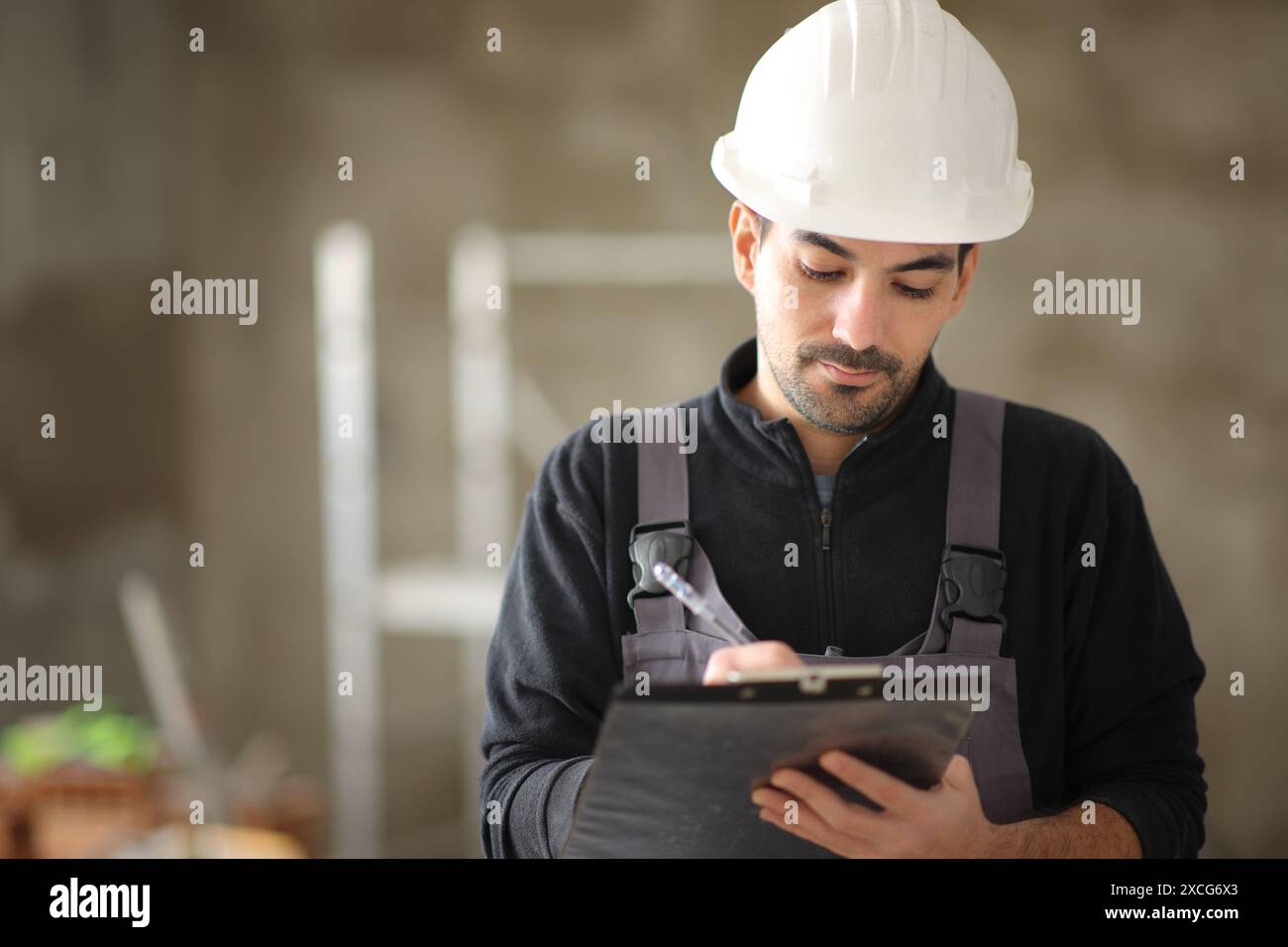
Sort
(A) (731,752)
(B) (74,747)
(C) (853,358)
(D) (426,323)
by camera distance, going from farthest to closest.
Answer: (D) (426,323) < (B) (74,747) < (C) (853,358) < (A) (731,752)

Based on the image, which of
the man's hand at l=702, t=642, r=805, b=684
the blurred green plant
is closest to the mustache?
the man's hand at l=702, t=642, r=805, b=684

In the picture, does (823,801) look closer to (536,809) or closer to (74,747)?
(536,809)

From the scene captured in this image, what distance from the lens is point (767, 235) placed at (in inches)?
60.8

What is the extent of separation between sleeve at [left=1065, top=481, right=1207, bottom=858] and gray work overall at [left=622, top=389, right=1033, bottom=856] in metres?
0.09

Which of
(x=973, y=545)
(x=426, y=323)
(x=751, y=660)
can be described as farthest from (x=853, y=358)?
(x=426, y=323)

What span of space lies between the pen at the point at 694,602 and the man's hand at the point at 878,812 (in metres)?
0.20

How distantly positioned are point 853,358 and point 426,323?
2.88 metres

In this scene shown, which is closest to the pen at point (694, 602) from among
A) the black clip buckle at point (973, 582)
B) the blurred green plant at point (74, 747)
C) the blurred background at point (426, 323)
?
the black clip buckle at point (973, 582)

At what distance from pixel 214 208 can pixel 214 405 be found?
0.62 meters

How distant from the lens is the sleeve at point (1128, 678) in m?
1.50

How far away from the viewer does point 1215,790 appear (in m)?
4.07

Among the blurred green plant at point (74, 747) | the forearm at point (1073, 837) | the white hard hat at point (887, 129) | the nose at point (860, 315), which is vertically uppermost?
the white hard hat at point (887, 129)

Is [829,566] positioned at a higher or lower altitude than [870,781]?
higher

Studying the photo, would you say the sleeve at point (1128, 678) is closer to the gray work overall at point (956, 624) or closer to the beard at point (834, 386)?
the gray work overall at point (956, 624)
